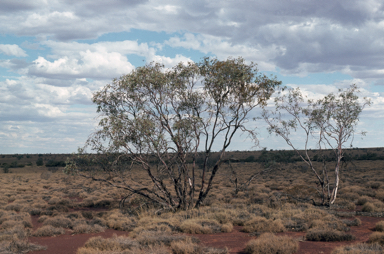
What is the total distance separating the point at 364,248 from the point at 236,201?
569 inches

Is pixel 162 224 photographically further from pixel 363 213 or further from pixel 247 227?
pixel 363 213

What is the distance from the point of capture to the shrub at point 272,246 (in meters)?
10.4

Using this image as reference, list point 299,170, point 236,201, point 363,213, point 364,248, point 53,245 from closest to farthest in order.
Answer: point 364,248 → point 53,245 → point 363,213 → point 236,201 → point 299,170

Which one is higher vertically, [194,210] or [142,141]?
[142,141]

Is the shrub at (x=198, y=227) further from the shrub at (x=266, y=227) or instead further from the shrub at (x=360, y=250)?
the shrub at (x=360, y=250)

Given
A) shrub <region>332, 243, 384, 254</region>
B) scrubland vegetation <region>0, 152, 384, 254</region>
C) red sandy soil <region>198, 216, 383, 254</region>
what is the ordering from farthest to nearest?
red sandy soil <region>198, 216, 383, 254</region>
scrubland vegetation <region>0, 152, 384, 254</region>
shrub <region>332, 243, 384, 254</region>

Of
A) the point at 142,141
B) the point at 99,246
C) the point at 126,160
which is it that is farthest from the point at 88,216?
the point at 99,246

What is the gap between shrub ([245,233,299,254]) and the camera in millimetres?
10375

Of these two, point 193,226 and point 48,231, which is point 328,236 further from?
point 48,231

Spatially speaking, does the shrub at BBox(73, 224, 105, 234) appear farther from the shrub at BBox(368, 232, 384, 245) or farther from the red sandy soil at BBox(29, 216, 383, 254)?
the shrub at BBox(368, 232, 384, 245)

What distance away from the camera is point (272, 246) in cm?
1046

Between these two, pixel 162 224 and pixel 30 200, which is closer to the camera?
pixel 162 224

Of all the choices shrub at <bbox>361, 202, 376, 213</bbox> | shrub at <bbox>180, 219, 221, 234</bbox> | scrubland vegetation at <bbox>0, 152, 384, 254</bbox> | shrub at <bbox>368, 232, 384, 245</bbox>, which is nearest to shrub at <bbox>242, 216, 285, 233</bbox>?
scrubland vegetation at <bbox>0, 152, 384, 254</bbox>

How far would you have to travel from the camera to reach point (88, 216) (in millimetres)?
20125
